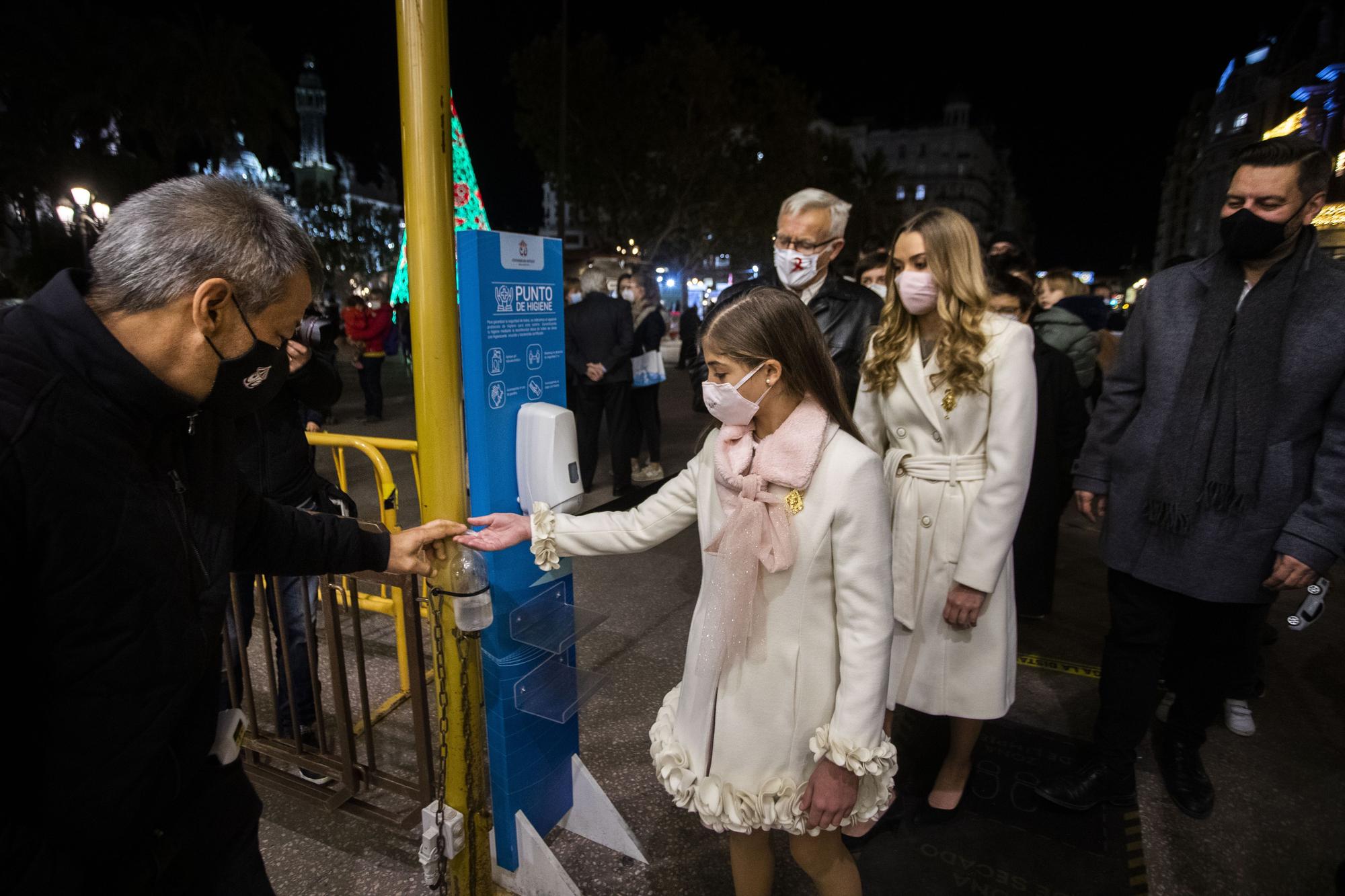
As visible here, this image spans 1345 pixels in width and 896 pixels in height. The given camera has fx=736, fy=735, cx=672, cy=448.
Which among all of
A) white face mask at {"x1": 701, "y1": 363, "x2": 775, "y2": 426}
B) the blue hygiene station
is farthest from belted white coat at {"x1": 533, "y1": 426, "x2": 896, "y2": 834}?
the blue hygiene station

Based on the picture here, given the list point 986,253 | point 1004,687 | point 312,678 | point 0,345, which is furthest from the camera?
point 986,253

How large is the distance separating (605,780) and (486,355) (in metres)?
1.93

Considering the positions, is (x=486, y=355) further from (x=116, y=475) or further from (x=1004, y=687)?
(x=1004, y=687)

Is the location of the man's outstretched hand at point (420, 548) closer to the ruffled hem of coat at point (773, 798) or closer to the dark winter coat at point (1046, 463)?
the ruffled hem of coat at point (773, 798)

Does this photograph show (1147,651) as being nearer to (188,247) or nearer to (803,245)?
(803,245)

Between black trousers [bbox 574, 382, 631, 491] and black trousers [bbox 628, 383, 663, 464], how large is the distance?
15 cm

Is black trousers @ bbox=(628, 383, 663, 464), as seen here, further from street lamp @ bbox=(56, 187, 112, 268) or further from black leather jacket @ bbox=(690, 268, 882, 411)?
street lamp @ bbox=(56, 187, 112, 268)

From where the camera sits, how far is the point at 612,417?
301 inches

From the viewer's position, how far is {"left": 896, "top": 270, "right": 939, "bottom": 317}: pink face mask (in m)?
2.54

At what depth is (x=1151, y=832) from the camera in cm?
280

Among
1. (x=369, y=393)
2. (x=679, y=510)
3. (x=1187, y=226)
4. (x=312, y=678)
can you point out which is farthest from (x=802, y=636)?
(x=1187, y=226)

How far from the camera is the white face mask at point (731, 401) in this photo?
1806mm

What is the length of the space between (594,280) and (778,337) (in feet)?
19.8

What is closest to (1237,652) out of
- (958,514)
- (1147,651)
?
(1147,651)
